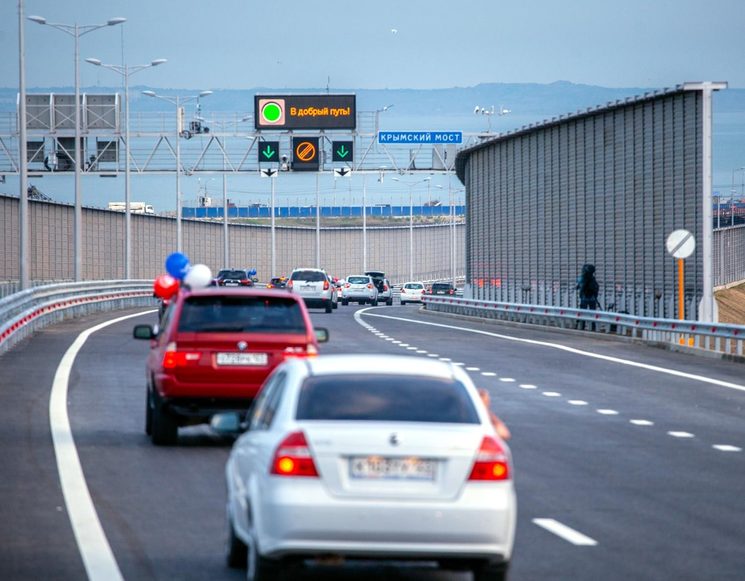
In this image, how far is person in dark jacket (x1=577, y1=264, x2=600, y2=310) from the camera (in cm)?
4647

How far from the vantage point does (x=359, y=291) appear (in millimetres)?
81812

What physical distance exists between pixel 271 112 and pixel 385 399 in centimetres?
6609

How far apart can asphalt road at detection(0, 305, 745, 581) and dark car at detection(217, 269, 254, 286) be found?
38.1 meters

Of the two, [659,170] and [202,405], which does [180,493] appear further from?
[659,170]

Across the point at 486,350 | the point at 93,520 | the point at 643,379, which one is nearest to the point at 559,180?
the point at 486,350

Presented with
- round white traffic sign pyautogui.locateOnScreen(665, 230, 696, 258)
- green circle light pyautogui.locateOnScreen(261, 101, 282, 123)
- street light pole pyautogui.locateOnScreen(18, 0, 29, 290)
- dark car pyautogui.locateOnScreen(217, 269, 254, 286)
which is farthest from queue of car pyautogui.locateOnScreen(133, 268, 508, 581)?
green circle light pyautogui.locateOnScreen(261, 101, 282, 123)

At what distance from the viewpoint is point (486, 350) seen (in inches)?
1409

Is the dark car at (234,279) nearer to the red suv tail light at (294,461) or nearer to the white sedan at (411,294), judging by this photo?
the white sedan at (411,294)

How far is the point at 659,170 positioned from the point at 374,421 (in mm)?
36259

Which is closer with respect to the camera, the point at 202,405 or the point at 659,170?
the point at 202,405

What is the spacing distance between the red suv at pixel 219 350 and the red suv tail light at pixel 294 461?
7628 mm

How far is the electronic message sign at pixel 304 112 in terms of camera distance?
242 ft

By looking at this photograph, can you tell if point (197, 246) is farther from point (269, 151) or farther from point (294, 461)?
point (294, 461)

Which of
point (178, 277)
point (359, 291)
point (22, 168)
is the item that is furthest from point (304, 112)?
point (178, 277)
